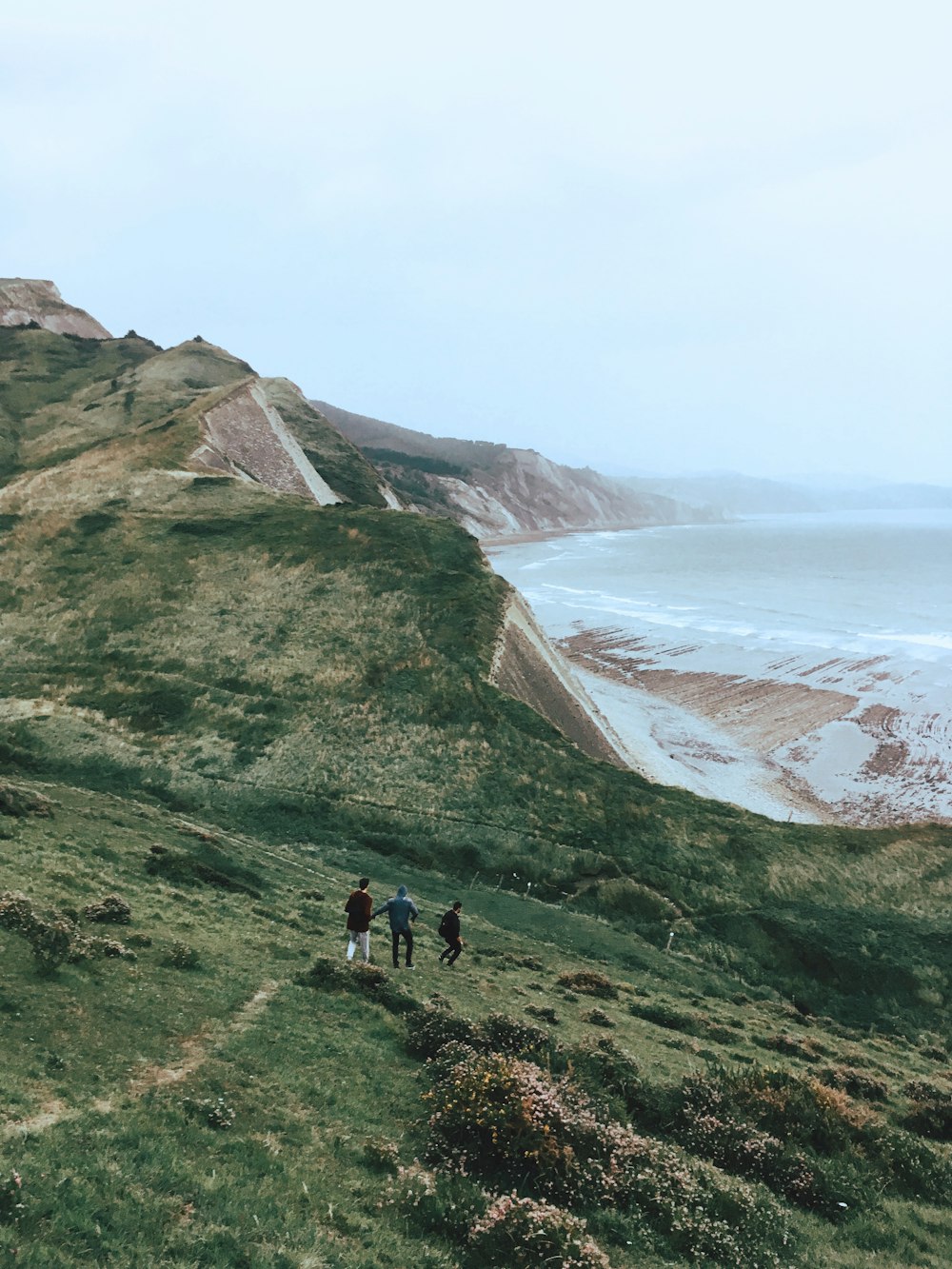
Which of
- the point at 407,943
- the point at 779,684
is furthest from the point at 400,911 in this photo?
the point at 779,684

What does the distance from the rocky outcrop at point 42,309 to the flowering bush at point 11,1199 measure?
546 feet

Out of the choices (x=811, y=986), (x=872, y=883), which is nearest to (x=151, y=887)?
(x=811, y=986)

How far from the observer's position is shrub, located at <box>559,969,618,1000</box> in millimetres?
22766

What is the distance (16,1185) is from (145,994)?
6309 millimetres

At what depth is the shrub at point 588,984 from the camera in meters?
22.8

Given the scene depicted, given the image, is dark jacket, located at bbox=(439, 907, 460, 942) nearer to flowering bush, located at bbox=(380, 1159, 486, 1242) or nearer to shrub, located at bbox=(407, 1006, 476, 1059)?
shrub, located at bbox=(407, 1006, 476, 1059)

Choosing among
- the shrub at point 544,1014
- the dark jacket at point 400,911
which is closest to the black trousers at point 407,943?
the dark jacket at point 400,911

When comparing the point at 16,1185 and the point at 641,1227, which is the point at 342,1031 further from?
the point at 16,1185

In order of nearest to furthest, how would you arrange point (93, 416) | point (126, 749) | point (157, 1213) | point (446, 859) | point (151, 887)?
point (157, 1213), point (151, 887), point (446, 859), point (126, 749), point (93, 416)

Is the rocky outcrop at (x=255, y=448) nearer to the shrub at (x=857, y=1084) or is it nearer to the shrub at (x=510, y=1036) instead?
the shrub at (x=510, y=1036)

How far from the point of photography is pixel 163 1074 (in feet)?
37.8

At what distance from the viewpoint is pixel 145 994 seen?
1395 centimetres

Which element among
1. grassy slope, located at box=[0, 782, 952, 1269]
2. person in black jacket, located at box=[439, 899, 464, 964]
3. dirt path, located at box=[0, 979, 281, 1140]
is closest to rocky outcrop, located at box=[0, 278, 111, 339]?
grassy slope, located at box=[0, 782, 952, 1269]

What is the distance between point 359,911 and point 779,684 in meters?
70.7
